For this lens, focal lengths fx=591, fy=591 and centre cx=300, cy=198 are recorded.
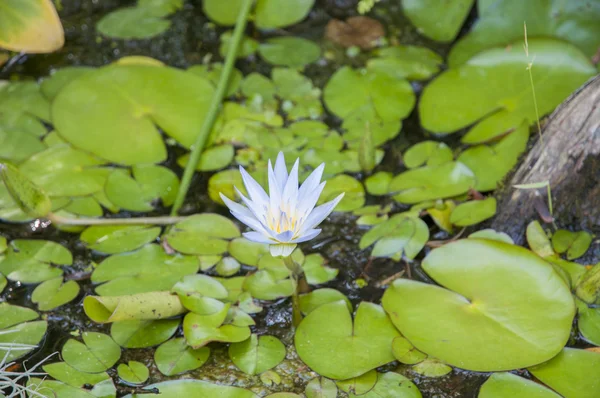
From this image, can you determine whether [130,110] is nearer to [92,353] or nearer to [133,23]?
[133,23]

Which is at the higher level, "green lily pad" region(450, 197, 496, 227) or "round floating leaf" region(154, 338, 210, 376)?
"green lily pad" region(450, 197, 496, 227)

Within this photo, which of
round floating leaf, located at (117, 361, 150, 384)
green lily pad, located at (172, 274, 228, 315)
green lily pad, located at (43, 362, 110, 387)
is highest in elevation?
green lily pad, located at (172, 274, 228, 315)

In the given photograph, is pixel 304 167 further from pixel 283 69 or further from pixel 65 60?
pixel 65 60

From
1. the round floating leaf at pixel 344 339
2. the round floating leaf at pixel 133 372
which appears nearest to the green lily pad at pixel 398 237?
the round floating leaf at pixel 344 339

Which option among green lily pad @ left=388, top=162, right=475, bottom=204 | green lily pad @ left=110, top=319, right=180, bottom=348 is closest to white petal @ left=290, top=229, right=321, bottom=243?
green lily pad @ left=110, top=319, right=180, bottom=348

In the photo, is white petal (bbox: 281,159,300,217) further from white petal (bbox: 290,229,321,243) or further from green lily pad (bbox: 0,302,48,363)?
green lily pad (bbox: 0,302,48,363)

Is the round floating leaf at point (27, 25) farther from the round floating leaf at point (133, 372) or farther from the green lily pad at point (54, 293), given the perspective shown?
the round floating leaf at point (133, 372)

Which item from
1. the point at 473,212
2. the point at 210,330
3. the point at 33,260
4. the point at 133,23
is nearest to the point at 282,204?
the point at 210,330

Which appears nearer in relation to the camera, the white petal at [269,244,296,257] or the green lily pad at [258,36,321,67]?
the white petal at [269,244,296,257]
